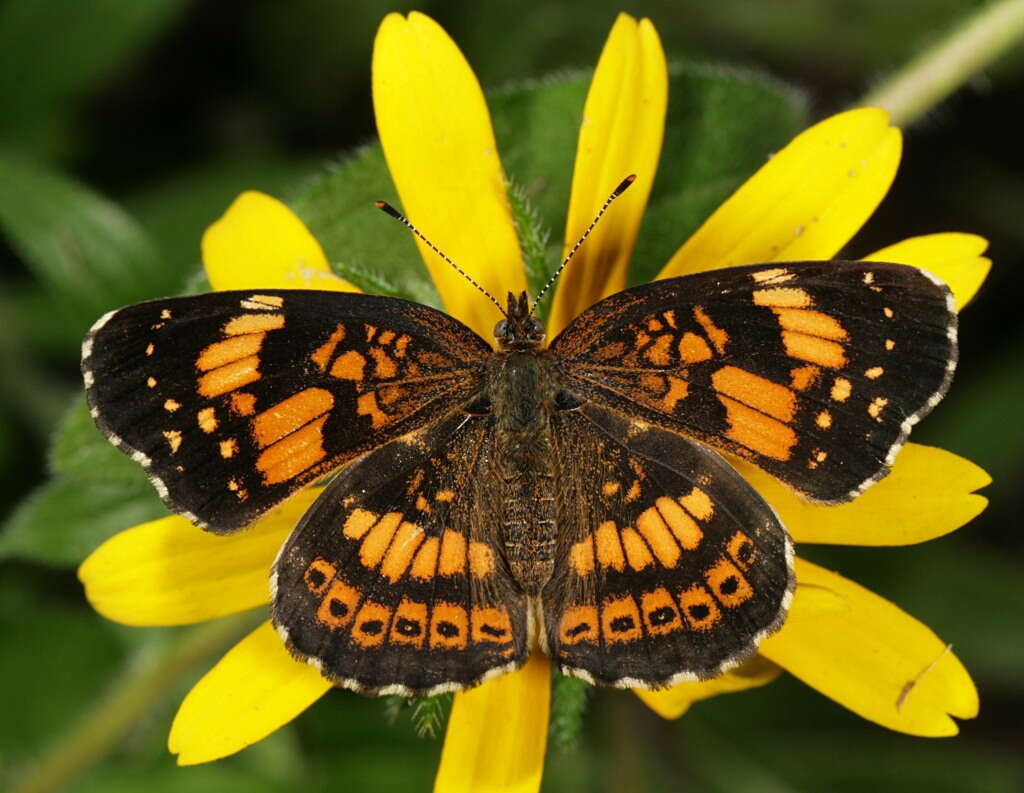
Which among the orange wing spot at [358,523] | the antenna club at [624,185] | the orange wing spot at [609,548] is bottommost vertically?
the orange wing spot at [358,523]

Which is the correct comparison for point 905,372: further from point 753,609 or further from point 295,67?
point 295,67

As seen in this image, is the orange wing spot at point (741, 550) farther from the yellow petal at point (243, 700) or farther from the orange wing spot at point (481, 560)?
the yellow petal at point (243, 700)

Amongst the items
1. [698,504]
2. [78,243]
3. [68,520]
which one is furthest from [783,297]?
[78,243]

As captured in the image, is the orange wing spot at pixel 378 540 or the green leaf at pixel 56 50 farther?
the green leaf at pixel 56 50

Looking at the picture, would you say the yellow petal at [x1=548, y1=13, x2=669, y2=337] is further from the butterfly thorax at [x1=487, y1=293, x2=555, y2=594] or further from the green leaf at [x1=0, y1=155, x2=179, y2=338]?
the green leaf at [x1=0, y1=155, x2=179, y2=338]

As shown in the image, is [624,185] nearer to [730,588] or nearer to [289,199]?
[730,588]

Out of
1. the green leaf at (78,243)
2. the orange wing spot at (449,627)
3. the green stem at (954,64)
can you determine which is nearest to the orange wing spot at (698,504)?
the orange wing spot at (449,627)

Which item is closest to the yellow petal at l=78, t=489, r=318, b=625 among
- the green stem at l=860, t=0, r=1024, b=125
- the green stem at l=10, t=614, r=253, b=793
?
the green stem at l=10, t=614, r=253, b=793
